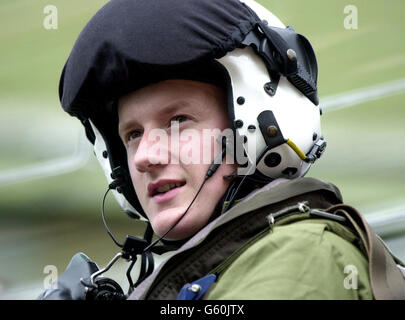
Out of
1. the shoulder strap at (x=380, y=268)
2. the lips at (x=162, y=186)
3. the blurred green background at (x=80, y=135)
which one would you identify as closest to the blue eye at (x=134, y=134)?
the lips at (x=162, y=186)

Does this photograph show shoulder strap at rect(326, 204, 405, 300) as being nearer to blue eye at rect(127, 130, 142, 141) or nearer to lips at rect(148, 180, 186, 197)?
lips at rect(148, 180, 186, 197)

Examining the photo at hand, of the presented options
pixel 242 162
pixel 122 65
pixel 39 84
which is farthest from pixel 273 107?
pixel 39 84

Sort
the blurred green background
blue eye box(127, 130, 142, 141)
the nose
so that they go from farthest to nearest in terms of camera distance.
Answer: the blurred green background, blue eye box(127, 130, 142, 141), the nose

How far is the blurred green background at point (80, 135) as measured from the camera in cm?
266

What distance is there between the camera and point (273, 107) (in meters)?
1.52

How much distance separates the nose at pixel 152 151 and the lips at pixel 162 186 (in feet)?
0.13

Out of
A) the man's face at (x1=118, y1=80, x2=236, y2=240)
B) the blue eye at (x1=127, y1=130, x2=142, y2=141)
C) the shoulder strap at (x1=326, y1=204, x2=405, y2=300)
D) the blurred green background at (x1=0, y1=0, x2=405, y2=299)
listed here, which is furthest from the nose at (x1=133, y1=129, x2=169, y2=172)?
the blurred green background at (x1=0, y1=0, x2=405, y2=299)

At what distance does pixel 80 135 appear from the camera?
3.11m

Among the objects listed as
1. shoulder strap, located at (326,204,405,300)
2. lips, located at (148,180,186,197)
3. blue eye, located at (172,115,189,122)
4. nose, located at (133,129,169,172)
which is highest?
blue eye, located at (172,115,189,122)

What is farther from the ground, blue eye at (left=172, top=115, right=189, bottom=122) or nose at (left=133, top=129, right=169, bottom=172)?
blue eye at (left=172, top=115, right=189, bottom=122)

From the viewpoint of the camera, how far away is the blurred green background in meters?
2.66

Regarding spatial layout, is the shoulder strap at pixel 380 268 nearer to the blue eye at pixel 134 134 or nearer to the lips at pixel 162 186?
the lips at pixel 162 186

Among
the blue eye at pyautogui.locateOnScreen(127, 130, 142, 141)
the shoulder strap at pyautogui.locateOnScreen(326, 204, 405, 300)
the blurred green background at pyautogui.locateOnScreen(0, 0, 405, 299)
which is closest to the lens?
the shoulder strap at pyautogui.locateOnScreen(326, 204, 405, 300)
